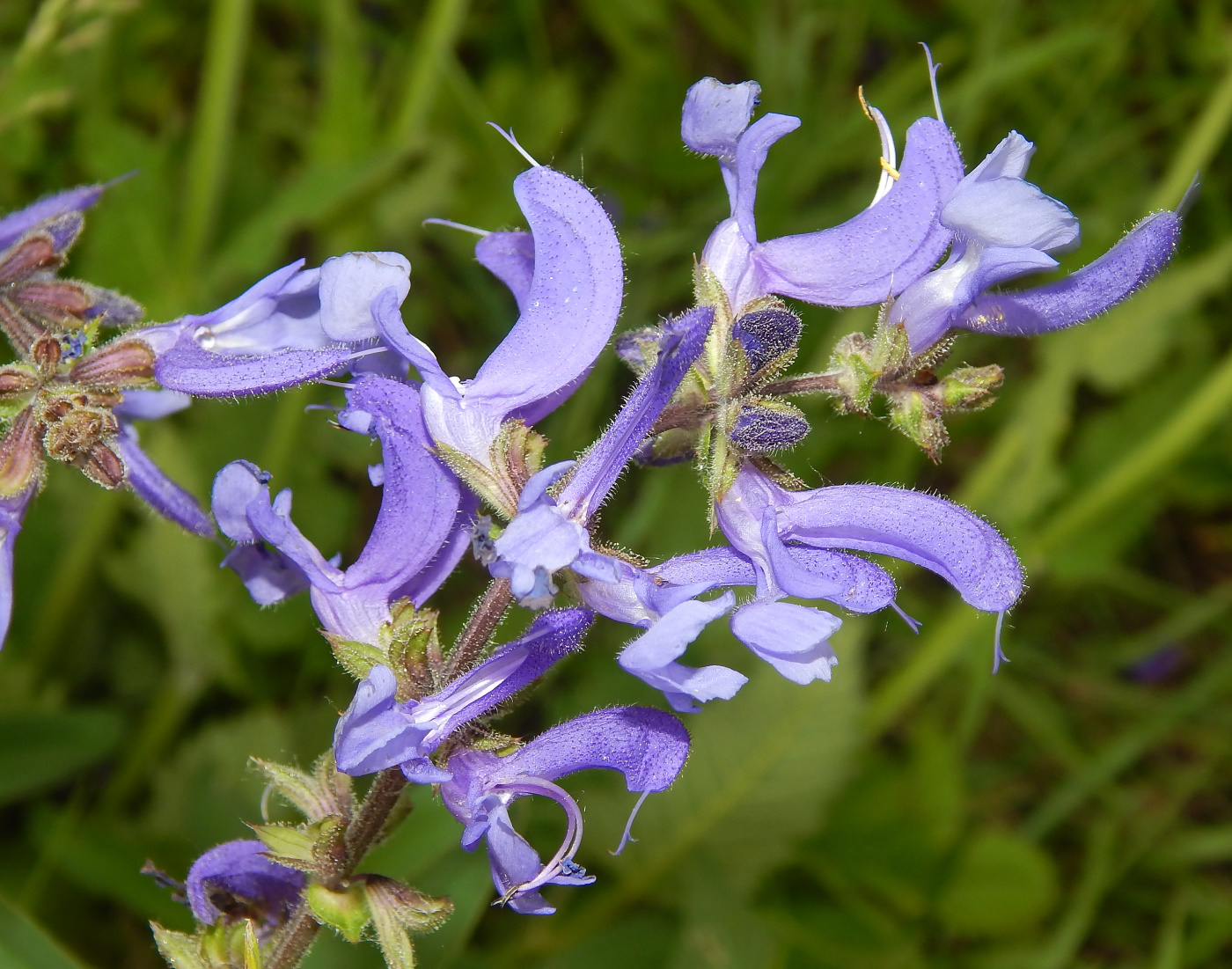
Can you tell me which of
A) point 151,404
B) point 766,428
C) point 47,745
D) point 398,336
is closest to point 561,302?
point 398,336

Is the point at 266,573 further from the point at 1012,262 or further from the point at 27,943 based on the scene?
the point at 1012,262

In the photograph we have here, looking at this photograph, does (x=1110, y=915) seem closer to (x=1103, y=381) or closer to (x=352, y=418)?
Answer: (x=1103, y=381)

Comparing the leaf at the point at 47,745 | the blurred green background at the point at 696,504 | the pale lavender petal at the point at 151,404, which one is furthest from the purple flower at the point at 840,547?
the leaf at the point at 47,745

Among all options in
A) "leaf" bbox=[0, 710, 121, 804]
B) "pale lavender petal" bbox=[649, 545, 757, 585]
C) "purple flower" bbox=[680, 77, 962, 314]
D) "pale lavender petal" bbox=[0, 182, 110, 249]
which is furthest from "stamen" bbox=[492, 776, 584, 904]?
"leaf" bbox=[0, 710, 121, 804]

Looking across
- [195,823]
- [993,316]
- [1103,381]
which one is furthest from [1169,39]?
[195,823]

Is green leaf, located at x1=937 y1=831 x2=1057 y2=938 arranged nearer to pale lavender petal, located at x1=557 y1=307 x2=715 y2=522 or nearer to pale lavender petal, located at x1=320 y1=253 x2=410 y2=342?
pale lavender petal, located at x1=557 y1=307 x2=715 y2=522

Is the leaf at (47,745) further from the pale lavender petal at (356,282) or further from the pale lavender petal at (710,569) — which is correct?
the pale lavender petal at (710,569)
